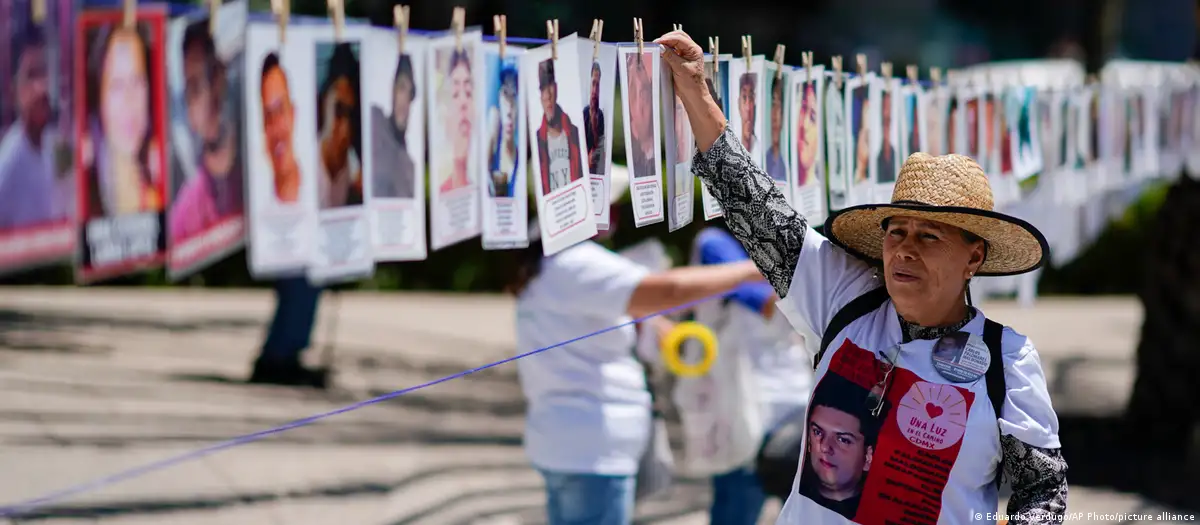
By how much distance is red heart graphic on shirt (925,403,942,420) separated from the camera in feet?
7.71

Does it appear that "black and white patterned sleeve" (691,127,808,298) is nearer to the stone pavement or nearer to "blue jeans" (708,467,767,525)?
"blue jeans" (708,467,767,525)

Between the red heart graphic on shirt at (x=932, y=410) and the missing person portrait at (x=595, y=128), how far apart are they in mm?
825

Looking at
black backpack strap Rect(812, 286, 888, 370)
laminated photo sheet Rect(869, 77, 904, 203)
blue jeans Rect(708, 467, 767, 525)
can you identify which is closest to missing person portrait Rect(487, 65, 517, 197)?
black backpack strap Rect(812, 286, 888, 370)

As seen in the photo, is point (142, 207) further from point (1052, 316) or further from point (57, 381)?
point (1052, 316)

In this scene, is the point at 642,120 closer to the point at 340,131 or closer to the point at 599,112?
the point at 599,112

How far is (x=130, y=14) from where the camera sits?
1.70 meters

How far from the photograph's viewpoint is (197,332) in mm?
10469

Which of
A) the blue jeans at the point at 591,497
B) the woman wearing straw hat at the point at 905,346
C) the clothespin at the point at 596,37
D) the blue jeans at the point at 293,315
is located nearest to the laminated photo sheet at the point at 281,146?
the clothespin at the point at 596,37

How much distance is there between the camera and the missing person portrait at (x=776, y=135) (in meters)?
3.08

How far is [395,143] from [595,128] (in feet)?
1.73

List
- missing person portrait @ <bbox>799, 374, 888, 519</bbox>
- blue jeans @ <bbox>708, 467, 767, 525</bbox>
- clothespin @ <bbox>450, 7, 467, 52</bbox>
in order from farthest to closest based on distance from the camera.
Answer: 1. blue jeans @ <bbox>708, 467, 767, 525</bbox>
2. missing person portrait @ <bbox>799, 374, 888, 519</bbox>
3. clothespin @ <bbox>450, 7, 467, 52</bbox>

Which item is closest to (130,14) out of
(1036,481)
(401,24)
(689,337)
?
(401,24)

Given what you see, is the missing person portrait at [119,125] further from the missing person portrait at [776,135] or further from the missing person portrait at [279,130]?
the missing person portrait at [776,135]

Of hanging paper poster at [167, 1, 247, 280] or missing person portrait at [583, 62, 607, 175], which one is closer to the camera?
hanging paper poster at [167, 1, 247, 280]
